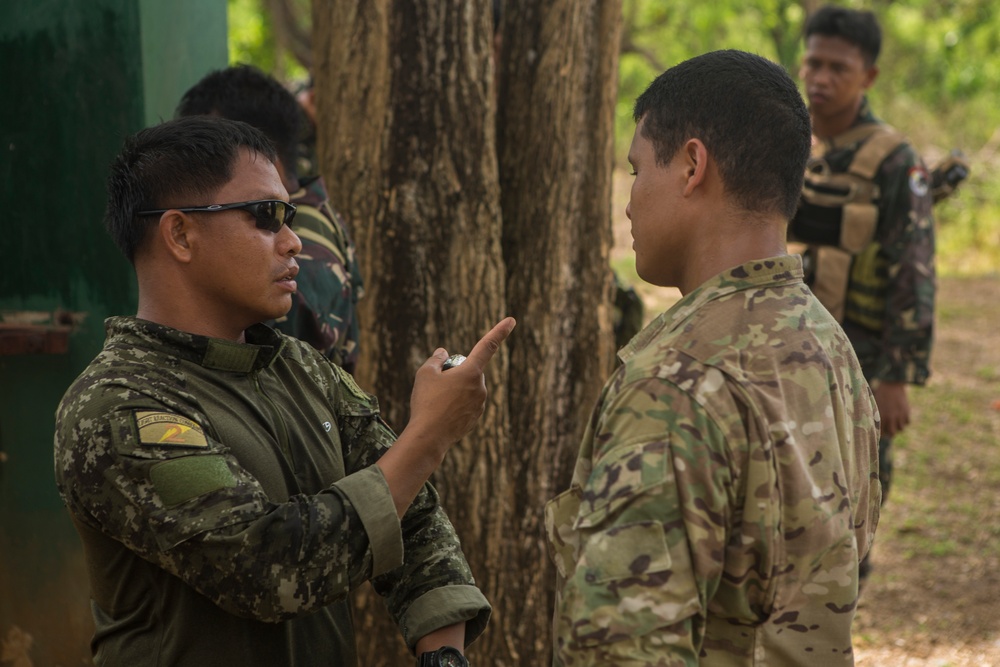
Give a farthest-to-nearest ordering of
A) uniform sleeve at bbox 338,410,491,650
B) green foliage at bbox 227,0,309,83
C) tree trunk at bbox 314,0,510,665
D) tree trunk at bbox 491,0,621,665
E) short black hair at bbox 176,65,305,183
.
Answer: green foliage at bbox 227,0,309,83 < tree trunk at bbox 491,0,621,665 < tree trunk at bbox 314,0,510,665 < short black hair at bbox 176,65,305,183 < uniform sleeve at bbox 338,410,491,650

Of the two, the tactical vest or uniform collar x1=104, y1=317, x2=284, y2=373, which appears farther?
the tactical vest

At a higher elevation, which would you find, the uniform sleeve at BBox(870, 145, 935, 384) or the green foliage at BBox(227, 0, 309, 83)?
the green foliage at BBox(227, 0, 309, 83)

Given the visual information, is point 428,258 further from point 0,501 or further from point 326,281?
point 0,501

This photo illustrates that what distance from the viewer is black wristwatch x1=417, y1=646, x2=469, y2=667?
1.99 meters

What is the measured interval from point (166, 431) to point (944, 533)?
5515mm

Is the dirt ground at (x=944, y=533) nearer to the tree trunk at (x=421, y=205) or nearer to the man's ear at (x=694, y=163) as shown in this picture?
the tree trunk at (x=421, y=205)

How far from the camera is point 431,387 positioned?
192 cm

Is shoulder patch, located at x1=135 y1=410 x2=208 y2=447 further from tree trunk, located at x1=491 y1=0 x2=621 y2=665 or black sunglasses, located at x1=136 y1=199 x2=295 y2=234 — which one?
tree trunk, located at x1=491 y1=0 x2=621 y2=665

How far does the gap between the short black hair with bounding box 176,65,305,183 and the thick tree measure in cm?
45

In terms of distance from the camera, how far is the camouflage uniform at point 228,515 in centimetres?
170

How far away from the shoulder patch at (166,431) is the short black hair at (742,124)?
897 mm

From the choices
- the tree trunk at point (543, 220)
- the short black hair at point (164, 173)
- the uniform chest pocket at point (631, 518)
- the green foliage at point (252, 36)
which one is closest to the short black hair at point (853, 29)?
the tree trunk at point (543, 220)

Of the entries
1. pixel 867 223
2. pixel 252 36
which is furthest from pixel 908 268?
pixel 252 36

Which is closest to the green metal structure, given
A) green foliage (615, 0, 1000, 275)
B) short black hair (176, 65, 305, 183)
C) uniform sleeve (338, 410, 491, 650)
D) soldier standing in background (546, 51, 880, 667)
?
short black hair (176, 65, 305, 183)
